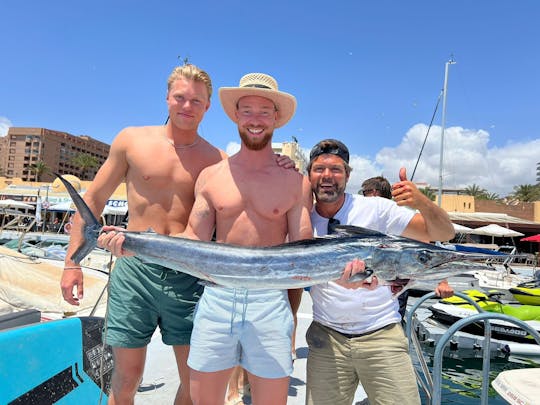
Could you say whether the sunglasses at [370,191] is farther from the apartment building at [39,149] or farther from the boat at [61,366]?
the apartment building at [39,149]

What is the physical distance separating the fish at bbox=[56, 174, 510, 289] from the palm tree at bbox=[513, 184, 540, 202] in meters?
64.3

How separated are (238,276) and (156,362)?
267cm

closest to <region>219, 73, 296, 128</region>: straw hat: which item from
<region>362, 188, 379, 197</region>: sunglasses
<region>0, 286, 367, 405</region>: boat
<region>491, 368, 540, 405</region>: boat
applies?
<region>0, 286, 367, 405</region>: boat

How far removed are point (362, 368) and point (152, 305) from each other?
146cm

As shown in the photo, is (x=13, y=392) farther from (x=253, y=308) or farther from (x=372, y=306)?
(x=372, y=306)

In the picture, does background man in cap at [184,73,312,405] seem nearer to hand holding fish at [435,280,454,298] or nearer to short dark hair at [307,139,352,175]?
short dark hair at [307,139,352,175]

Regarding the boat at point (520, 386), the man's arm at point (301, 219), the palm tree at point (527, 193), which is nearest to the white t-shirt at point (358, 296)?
the man's arm at point (301, 219)

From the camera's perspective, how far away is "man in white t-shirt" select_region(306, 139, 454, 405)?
252 cm

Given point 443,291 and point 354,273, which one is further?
point 443,291

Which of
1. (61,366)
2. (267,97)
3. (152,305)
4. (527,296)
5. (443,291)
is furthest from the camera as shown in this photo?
(527,296)

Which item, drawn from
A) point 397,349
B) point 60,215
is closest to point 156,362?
point 397,349

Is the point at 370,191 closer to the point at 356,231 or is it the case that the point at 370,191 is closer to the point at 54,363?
the point at 356,231

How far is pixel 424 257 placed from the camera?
2.18 m

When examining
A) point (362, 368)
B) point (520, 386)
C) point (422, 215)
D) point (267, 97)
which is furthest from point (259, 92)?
point (520, 386)
